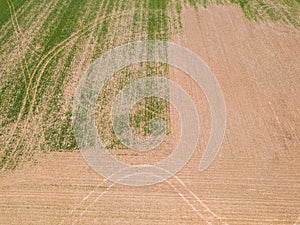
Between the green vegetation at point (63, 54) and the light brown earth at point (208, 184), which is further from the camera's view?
the green vegetation at point (63, 54)

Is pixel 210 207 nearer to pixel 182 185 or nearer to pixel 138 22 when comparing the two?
pixel 182 185

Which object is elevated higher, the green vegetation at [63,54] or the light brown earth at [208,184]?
the green vegetation at [63,54]

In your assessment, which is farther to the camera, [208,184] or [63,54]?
[63,54]

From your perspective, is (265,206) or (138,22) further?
(138,22)

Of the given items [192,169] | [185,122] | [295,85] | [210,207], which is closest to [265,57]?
[295,85]

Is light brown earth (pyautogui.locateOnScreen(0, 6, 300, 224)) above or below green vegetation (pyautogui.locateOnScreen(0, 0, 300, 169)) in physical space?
below

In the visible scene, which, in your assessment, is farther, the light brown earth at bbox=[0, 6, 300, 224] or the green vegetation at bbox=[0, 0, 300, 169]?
the green vegetation at bbox=[0, 0, 300, 169]

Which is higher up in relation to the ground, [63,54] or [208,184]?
[63,54]

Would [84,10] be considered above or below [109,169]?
above
